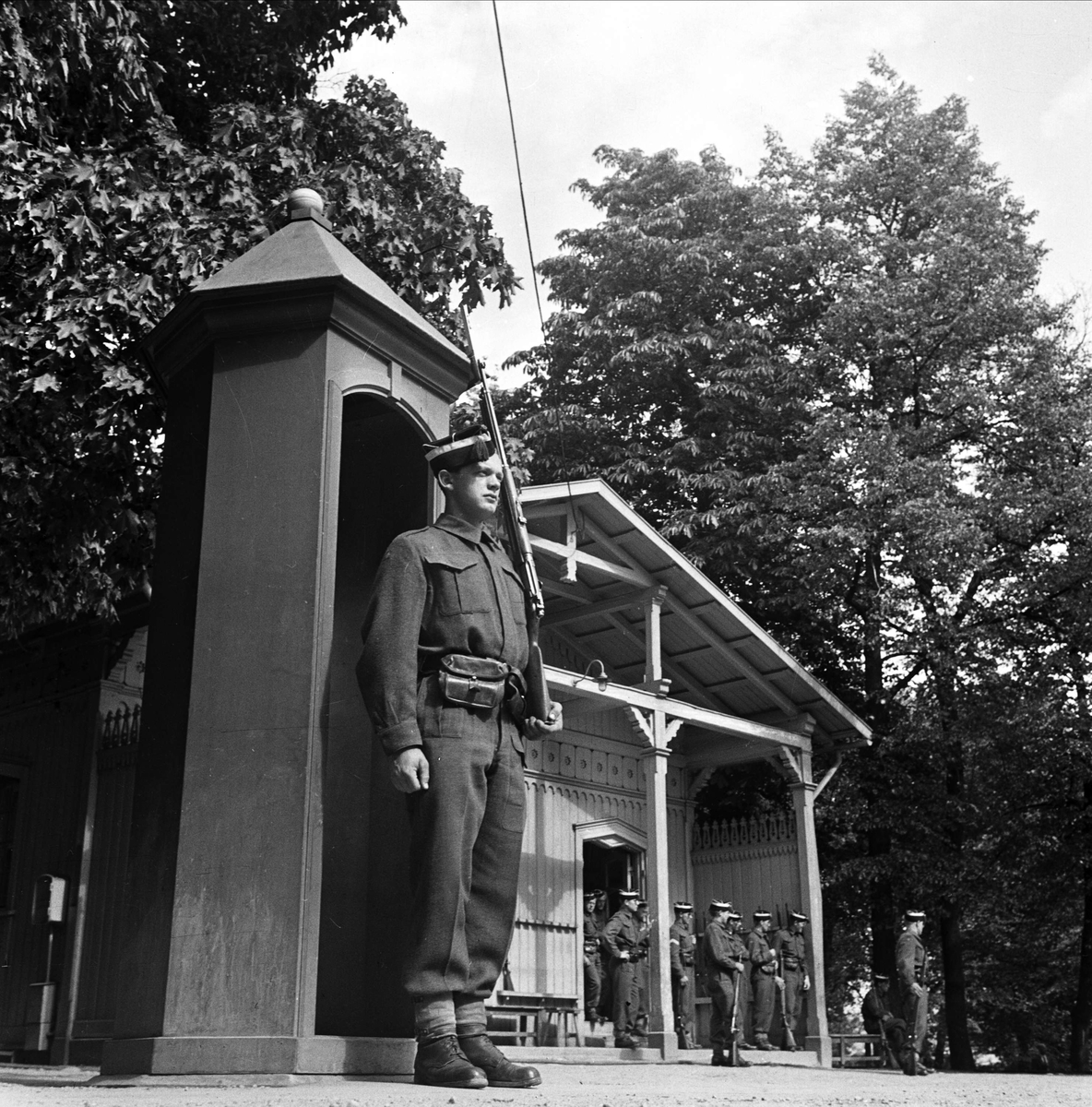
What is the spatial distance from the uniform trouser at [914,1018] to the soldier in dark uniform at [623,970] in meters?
2.78

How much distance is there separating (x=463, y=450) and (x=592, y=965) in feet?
41.6

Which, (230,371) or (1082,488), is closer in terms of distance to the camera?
(230,371)

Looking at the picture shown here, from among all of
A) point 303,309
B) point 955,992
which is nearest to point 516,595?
point 303,309

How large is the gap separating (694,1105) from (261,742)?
2.02 metres

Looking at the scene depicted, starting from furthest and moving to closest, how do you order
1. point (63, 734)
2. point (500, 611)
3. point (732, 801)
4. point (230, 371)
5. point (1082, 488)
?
point (732, 801) < point (1082, 488) < point (63, 734) < point (230, 371) < point (500, 611)

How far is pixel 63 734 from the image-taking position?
524 inches

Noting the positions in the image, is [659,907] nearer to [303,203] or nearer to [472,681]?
[303,203]

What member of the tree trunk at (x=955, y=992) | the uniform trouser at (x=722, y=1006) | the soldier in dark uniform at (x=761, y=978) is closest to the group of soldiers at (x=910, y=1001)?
the soldier in dark uniform at (x=761, y=978)

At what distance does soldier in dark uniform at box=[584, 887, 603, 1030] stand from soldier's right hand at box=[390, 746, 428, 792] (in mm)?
12448

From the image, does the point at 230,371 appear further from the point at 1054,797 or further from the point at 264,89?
the point at 1054,797

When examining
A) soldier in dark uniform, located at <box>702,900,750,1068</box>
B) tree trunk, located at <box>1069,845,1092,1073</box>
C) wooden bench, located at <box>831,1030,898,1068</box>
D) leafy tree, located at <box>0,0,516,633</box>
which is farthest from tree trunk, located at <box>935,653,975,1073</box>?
leafy tree, located at <box>0,0,516,633</box>

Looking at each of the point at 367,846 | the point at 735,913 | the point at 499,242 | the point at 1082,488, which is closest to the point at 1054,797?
the point at 1082,488

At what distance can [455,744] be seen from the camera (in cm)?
493

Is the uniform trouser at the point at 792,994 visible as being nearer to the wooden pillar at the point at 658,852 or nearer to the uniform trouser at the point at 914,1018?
the wooden pillar at the point at 658,852
